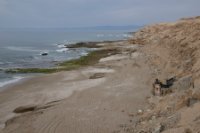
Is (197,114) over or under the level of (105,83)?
over

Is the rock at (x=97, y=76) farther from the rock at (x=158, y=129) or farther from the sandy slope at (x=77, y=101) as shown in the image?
the rock at (x=158, y=129)

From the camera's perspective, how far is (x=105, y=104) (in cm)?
2109

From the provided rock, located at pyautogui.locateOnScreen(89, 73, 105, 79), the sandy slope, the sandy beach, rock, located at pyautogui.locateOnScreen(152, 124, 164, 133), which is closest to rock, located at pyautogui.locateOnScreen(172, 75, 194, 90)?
the sandy beach

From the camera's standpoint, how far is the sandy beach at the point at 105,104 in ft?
49.8

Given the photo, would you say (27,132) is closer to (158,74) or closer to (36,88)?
(36,88)

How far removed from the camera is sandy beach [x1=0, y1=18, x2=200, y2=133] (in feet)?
49.8

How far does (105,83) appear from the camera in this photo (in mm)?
28094

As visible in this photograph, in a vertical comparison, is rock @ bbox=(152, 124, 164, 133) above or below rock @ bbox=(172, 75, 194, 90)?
below

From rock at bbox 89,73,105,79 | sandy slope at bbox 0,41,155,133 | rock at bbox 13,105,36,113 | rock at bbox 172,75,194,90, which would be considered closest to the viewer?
sandy slope at bbox 0,41,155,133

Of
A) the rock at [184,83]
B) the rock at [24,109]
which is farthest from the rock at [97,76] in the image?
the rock at [184,83]

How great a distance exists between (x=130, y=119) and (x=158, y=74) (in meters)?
11.9

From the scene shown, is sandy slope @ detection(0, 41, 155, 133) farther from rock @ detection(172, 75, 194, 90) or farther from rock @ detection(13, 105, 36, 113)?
rock @ detection(172, 75, 194, 90)

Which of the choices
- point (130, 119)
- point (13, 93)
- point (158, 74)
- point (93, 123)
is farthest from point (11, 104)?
point (158, 74)

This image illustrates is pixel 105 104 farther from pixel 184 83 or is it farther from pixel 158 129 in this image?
pixel 158 129
